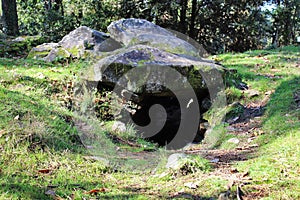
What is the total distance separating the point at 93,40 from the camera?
712cm

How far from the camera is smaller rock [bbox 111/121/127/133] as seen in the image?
188 inches

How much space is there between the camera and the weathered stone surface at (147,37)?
668 centimetres

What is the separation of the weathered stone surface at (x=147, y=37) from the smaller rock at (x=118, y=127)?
2214mm

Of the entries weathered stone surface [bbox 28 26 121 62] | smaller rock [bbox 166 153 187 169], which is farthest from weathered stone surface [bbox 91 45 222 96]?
smaller rock [bbox 166 153 187 169]

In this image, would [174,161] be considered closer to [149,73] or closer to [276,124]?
[276,124]

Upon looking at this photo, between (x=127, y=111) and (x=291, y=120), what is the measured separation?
254 centimetres

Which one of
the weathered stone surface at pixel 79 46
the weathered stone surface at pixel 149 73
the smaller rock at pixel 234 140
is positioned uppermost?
the weathered stone surface at pixel 79 46

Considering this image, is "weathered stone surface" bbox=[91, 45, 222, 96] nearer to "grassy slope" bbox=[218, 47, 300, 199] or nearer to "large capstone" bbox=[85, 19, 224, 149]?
"large capstone" bbox=[85, 19, 224, 149]

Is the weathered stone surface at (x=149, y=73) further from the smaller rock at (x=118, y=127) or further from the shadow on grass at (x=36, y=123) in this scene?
the shadow on grass at (x=36, y=123)

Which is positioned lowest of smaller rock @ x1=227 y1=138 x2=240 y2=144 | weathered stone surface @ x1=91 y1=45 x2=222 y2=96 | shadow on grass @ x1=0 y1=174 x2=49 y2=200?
smaller rock @ x1=227 y1=138 x2=240 y2=144

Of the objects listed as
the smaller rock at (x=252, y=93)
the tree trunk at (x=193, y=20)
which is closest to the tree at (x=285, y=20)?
the tree trunk at (x=193, y=20)

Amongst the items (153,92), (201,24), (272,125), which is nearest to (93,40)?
(153,92)

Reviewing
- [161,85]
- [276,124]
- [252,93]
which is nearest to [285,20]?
[252,93]

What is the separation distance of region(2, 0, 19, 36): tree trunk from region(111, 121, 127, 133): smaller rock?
7.13 metres
